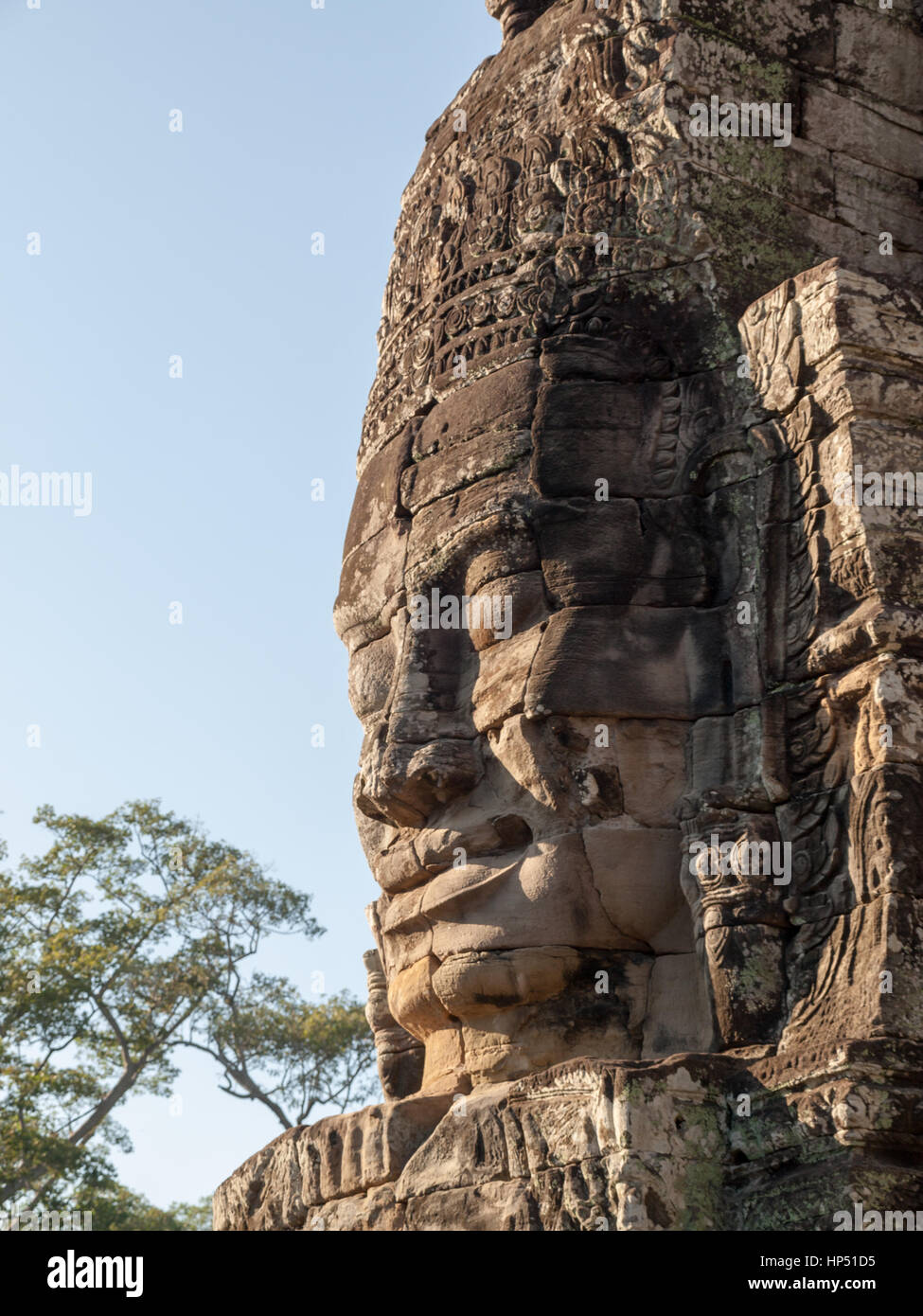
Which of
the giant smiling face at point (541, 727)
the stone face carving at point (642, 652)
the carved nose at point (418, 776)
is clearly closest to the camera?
the stone face carving at point (642, 652)

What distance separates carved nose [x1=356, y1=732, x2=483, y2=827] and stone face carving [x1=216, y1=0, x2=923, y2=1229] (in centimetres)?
2

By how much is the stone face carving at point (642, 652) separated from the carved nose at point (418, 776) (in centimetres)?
2

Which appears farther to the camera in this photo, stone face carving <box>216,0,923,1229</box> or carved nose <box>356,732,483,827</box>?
carved nose <box>356,732,483,827</box>

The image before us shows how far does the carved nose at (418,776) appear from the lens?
23.0ft

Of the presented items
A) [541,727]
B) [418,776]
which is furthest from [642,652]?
[418,776]

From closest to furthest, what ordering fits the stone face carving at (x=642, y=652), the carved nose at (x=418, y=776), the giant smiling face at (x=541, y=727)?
the stone face carving at (x=642, y=652)
the giant smiling face at (x=541, y=727)
the carved nose at (x=418, y=776)

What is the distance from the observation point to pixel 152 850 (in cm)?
2011

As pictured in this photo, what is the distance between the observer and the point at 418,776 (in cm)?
702

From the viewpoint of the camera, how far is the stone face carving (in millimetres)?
5762

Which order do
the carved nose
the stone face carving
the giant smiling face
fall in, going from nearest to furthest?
the stone face carving → the giant smiling face → the carved nose

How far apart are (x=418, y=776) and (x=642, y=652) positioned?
1.02 m

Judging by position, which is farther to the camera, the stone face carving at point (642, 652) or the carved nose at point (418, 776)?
the carved nose at point (418, 776)

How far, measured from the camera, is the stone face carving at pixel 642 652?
227 inches

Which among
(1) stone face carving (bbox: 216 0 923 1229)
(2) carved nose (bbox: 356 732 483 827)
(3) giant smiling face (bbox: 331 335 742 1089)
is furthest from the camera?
(2) carved nose (bbox: 356 732 483 827)
